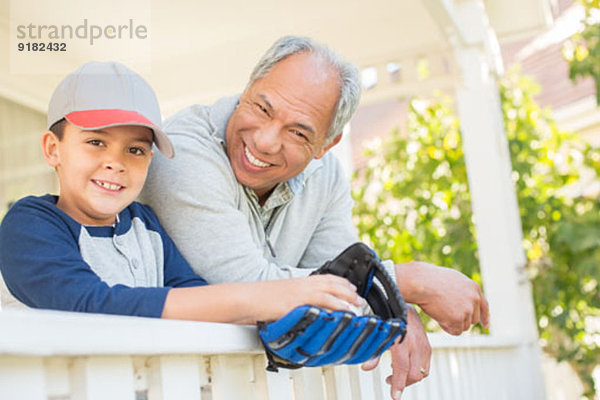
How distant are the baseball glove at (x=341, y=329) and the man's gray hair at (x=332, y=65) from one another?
2.30ft

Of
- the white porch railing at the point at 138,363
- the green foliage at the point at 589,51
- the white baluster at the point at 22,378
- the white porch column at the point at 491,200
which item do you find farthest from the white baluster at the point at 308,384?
the green foliage at the point at 589,51

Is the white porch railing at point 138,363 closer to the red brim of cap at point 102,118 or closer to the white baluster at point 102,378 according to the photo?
the white baluster at point 102,378

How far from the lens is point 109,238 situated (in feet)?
4.70

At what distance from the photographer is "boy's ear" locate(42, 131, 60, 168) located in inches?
58.2

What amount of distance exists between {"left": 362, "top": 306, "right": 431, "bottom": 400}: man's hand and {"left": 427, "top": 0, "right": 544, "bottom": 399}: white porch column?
2581mm

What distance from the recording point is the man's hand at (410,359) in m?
1.62

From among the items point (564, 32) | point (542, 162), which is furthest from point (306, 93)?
point (564, 32)

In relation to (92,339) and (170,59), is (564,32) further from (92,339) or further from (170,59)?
(92,339)

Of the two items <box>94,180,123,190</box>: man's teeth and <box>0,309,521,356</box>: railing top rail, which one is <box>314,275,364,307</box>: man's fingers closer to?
<box>0,309,521,356</box>: railing top rail

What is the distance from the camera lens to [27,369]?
727mm

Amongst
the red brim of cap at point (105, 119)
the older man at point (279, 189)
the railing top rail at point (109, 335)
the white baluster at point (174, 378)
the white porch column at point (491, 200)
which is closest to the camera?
the railing top rail at point (109, 335)

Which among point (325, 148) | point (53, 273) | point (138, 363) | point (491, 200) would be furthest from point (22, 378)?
point (491, 200)

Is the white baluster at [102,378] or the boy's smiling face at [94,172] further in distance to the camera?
the boy's smiling face at [94,172]

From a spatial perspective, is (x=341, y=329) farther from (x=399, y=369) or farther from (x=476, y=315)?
(x=476, y=315)
